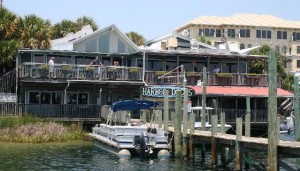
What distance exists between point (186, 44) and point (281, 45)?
44.3 meters

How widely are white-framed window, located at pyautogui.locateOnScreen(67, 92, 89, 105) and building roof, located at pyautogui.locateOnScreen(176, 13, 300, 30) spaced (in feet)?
162

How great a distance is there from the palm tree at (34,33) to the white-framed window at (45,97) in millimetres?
6789

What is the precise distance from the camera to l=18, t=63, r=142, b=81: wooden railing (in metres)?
42.8

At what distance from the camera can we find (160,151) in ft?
101

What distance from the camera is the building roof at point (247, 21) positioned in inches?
3691

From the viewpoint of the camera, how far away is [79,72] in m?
44.0

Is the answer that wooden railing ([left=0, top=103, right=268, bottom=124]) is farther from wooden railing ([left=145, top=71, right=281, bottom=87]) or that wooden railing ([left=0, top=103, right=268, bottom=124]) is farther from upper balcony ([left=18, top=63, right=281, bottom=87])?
wooden railing ([left=145, top=71, right=281, bottom=87])

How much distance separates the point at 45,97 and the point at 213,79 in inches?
548

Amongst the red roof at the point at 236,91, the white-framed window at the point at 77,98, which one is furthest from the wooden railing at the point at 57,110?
the white-framed window at the point at 77,98

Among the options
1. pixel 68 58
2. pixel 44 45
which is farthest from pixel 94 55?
pixel 44 45

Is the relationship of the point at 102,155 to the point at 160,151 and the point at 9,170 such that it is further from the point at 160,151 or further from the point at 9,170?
the point at 9,170

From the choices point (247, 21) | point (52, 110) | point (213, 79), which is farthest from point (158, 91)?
point (247, 21)

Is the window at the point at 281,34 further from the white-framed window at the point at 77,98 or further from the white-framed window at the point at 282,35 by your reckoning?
the white-framed window at the point at 77,98

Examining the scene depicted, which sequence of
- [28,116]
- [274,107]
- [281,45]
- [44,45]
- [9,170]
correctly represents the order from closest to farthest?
[274,107], [9,170], [28,116], [44,45], [281,45]
